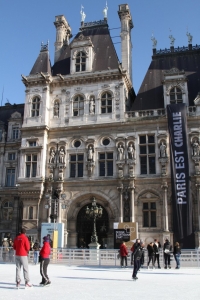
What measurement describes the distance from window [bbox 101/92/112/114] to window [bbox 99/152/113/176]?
466cm

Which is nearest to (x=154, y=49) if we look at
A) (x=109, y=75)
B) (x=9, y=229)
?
(x=109, y=75)

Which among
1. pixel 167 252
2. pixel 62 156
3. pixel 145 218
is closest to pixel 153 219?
pixel 145 218

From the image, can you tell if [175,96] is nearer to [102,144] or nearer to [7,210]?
[102,144]

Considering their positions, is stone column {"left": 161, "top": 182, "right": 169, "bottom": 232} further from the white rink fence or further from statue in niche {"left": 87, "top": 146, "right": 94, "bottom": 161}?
statue in niche {"left": 87, "top": 146, "right": 94, "bottom": 161}

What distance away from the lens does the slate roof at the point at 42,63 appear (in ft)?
129

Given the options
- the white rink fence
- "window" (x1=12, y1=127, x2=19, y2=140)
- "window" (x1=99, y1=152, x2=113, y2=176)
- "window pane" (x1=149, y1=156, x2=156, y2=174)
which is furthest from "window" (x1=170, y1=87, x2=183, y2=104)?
"window" (x1=12, y1=127, x2=19, y2=140)

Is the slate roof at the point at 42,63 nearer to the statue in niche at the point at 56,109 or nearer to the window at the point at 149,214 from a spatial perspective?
the statue in niche at the point at 56,109

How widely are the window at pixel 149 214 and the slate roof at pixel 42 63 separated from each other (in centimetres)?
1858

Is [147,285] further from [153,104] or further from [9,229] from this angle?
[9,229]

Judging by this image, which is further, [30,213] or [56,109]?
[56,109]

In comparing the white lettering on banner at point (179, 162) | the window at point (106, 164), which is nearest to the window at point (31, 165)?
the window at point (106, 164)

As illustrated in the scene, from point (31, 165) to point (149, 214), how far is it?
1270 cm

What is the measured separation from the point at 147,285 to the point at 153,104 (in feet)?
83.0

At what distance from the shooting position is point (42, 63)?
40.2m
